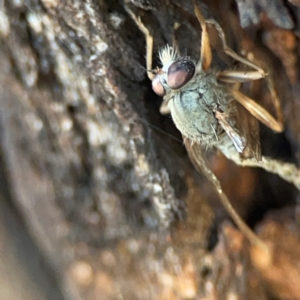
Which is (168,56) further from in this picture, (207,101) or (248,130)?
(248,130)

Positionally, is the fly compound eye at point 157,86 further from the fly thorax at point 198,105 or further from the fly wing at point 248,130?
the fly wing at point 248,130

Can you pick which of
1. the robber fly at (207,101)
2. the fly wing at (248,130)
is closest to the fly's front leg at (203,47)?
the robber fly at (207,101)

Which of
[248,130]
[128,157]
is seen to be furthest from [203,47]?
[128,157]

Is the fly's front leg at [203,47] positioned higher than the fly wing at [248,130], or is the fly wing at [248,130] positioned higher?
the fly's front leg at [203,47]

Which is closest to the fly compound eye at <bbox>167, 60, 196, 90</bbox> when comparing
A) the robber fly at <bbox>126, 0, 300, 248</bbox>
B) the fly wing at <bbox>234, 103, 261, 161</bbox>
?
the robber fly at <bbox>126, 0, 300, 248</bbox>

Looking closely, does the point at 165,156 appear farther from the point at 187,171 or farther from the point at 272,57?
the point at 272,57

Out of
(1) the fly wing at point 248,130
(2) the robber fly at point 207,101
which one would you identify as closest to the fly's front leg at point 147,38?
(2) the robber fly at point 207,101
